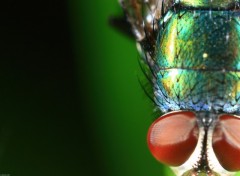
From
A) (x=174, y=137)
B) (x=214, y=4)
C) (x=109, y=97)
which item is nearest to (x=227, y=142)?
(x=174, y=137)

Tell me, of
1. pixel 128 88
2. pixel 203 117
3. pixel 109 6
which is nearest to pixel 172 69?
pixel 203 117

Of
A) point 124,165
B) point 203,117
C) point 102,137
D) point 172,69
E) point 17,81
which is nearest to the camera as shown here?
point 203,117

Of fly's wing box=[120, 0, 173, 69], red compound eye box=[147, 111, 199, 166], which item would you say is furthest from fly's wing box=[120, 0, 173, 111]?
red compound eye box=[147, 111, 199, 166]

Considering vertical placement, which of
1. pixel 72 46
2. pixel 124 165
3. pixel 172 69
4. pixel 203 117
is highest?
pixel 72 46

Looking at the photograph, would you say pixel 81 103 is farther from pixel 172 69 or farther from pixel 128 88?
pixel 172 69

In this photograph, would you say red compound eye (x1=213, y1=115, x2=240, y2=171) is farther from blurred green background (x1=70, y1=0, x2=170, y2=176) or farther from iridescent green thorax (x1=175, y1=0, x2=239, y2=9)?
blurred green background (x1=70, y1=0, x2=170, y2=176)

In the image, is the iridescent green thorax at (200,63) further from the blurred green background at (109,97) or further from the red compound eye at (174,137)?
the blurred green background at (109,97)

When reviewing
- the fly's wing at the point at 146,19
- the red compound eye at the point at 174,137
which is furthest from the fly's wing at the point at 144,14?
the red compound eye at the point at 174,137
